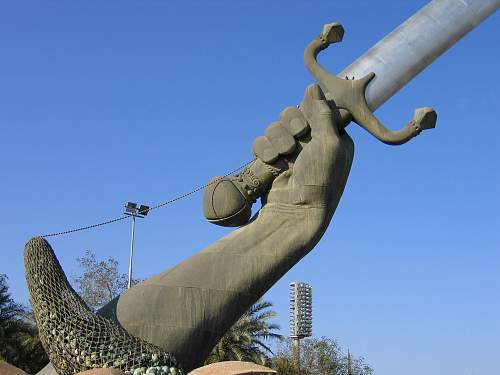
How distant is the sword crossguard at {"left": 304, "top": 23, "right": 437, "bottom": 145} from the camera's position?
480 inches

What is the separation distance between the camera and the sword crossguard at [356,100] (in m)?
12.2

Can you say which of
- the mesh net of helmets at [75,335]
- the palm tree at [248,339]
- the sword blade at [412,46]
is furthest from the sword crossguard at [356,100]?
the palm tree at [248,339]

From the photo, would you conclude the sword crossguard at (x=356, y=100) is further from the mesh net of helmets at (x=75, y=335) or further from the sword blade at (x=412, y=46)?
the mesh net of helmets at (x=75, y=335)

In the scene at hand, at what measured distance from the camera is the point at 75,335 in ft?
32.6

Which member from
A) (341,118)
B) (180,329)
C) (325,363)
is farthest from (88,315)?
(325,363)

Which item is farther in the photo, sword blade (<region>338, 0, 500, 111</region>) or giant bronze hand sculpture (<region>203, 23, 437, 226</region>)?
sword blade (<region>338, 0, 500, 111</region>)

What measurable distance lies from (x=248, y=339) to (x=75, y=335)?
2407 cm

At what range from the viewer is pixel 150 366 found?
1012 cm

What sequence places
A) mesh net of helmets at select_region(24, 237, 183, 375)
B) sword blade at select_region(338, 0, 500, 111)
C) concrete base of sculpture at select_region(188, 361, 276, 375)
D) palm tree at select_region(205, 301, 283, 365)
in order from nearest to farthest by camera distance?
concrete base of sculpture at select_region(188, 361, 276, 375) → mesh net of helmets at select_region(24, 237, 183, 375) → sword blade at select_region(338, 0, 500, 111) → palm tree at select_region(205, 301, 283, 365)

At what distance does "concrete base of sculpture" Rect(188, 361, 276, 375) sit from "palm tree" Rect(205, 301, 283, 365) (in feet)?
74.5

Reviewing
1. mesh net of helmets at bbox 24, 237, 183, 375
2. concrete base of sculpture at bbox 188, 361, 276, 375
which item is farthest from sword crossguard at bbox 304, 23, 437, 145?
mesh net of helmets at bbox 24, 237, 183, 375

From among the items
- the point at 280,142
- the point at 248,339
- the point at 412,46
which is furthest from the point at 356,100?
the point at 248,339

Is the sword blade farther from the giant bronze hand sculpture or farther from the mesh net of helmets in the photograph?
the mesh net of helmets

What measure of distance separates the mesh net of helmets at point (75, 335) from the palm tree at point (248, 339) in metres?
22.0
